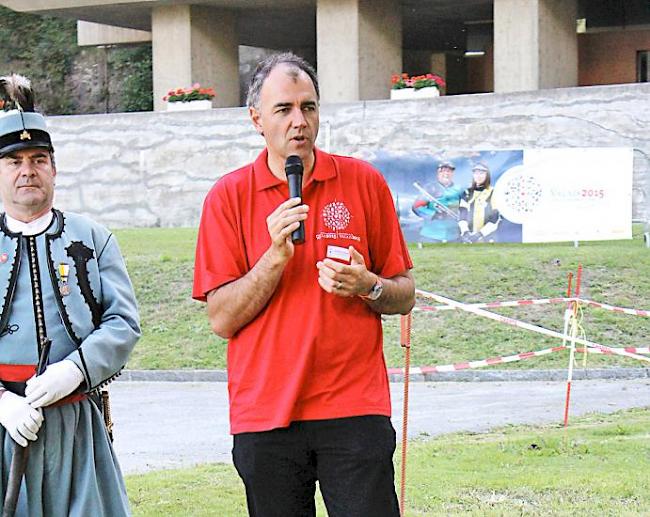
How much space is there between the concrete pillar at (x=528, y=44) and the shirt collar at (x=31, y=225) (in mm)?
25245

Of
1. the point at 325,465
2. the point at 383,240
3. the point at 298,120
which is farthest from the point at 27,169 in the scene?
the point at 325,465

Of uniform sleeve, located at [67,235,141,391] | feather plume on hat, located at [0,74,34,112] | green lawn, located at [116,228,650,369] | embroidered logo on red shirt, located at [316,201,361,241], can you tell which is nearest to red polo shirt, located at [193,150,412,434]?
embroidered logo on red shirt, located at [316,201,361,241]

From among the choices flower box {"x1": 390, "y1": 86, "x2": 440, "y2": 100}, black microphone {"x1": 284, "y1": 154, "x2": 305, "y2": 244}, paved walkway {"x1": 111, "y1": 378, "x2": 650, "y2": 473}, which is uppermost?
flower box {"x1": 390, "y1": 86, "x2": 440, "y2": 100}

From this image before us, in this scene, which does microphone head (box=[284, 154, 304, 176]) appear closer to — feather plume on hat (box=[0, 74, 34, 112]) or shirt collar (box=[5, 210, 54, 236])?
shirt collar (box=[5, 210, 54, 236])

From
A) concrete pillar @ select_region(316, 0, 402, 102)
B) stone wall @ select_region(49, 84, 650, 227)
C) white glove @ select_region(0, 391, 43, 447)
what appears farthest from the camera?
concrete pillar @ select_region(316, 0, 402, 102)

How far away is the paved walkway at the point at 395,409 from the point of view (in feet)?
36.0

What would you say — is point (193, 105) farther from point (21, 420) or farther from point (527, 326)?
point (21, 420)

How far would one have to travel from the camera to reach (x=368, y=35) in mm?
32281

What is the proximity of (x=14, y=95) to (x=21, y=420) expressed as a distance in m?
1.27

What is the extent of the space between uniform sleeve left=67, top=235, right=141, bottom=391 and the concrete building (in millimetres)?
25162

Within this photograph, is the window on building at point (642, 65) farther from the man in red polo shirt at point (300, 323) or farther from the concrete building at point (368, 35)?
the man in red polo shirt at point (300, 323)

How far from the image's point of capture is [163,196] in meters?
31.1

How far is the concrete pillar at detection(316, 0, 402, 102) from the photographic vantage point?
31.7m

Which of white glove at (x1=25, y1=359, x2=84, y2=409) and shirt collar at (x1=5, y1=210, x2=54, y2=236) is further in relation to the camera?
shirt collar at (x1=5, y1=210, x2=54, y2=236)
